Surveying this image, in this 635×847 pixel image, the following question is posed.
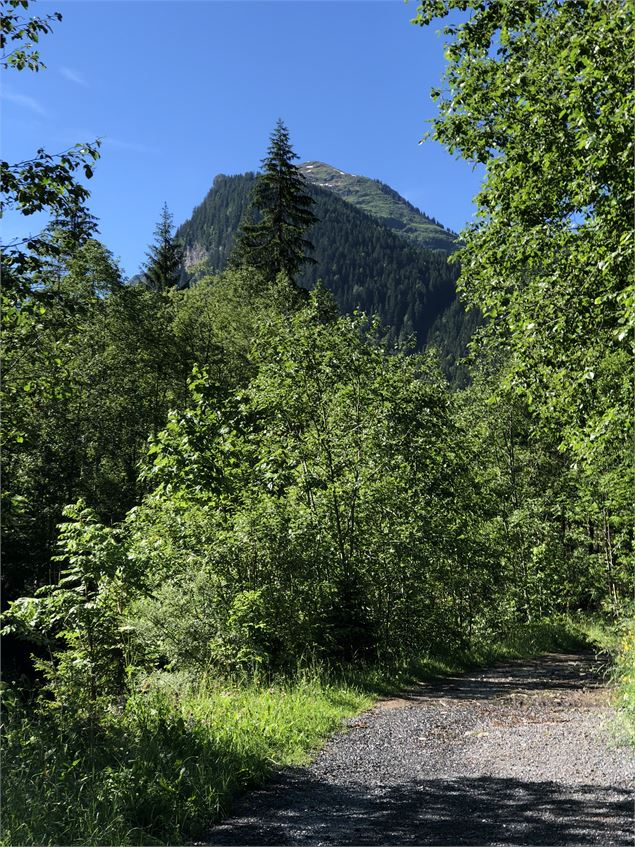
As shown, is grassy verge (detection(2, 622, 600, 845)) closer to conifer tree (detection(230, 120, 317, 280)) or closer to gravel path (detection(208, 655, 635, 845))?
gravel path (detection(208, 655, 635, 845))

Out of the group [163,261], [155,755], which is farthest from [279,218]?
[155,755]

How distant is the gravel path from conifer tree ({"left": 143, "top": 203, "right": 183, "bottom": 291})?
145ft

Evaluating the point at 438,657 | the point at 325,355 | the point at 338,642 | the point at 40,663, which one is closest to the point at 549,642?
the point at 438,657

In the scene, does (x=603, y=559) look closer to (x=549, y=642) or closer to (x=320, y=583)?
(x=549, y=642)

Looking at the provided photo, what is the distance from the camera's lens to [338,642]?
424 inches

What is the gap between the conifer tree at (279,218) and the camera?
40094 mm

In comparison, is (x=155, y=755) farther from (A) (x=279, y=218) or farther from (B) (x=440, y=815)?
(A) (x=279, y=218)

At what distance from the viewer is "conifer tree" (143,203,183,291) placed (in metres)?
49.0

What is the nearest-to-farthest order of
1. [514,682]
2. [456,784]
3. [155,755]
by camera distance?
[155,755] < [456,784] < [514,682]

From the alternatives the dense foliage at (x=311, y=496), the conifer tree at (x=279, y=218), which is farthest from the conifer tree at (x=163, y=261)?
the dense foliage at (x=311, y=496)

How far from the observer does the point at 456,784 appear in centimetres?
577

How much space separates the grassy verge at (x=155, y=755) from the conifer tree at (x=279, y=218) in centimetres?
3388

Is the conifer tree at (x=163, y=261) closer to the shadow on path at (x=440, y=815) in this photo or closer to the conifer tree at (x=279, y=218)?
the conifer tree at (x=279, y=218)

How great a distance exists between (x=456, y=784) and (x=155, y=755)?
2638 millimetres
